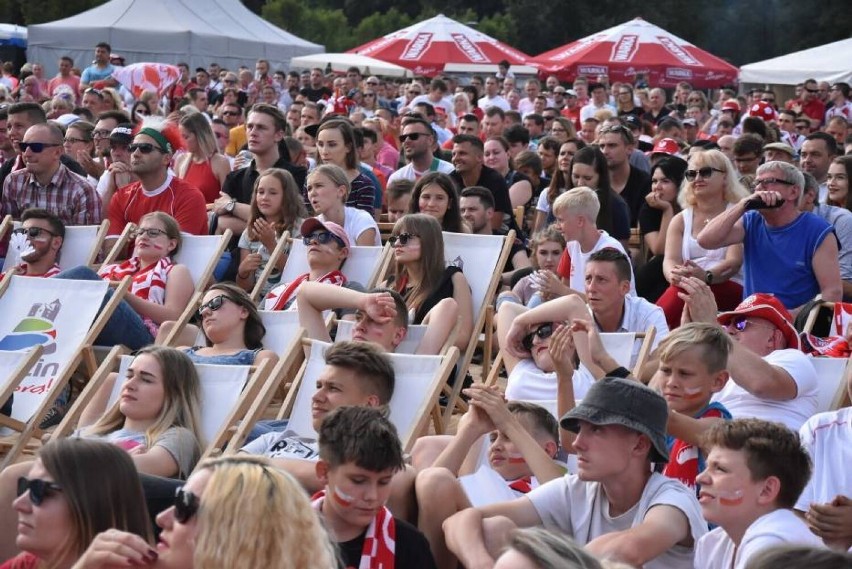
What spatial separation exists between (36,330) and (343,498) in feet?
12.6

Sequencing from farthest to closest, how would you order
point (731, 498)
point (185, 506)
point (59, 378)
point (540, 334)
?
point (59, 378) → point (540, 334) → point (731, 498) → point (185, 506)

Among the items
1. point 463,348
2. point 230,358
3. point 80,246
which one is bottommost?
point 80,246

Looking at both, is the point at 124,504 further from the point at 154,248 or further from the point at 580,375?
the point at 154,248

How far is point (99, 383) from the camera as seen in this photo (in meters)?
6.48

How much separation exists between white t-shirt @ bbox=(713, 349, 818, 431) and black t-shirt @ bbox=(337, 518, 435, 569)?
157cm

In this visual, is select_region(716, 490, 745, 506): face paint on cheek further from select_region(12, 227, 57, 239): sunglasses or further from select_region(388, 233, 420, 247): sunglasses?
select_region(12, 227, 57, 239): sunglasses

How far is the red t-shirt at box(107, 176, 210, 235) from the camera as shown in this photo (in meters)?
9.18

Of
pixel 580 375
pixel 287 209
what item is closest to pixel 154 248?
pixel 287 209

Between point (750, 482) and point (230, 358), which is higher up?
point (750, 482)

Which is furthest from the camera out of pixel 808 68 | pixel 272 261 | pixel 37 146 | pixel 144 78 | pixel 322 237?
pixel 808 68

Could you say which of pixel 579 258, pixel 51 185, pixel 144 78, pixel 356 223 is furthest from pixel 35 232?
pixel 144 78

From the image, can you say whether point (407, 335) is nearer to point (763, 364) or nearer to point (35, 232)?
point (763, 364)

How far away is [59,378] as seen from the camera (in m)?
7.04

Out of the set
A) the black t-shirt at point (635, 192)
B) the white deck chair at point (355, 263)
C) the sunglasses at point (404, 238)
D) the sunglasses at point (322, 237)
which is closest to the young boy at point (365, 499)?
the sunglasses at point (404, 238)
